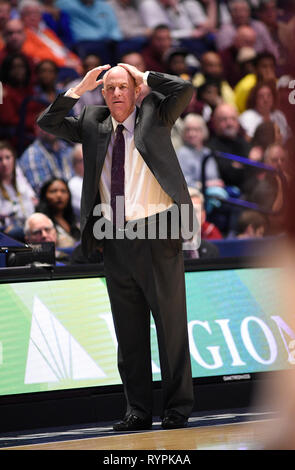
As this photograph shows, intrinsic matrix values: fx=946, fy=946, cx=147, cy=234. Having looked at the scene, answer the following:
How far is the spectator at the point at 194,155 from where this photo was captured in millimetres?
9727

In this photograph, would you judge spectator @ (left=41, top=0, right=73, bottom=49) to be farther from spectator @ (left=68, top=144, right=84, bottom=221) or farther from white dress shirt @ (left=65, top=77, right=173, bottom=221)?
white dress shirt @ (left=65, top=77, right=173, bottom=221)

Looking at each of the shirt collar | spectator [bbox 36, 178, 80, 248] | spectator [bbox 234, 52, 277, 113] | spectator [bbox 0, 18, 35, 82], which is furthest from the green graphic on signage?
spectator [bbox 234, 52, 277, 113]

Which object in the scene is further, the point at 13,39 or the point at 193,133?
the point at 13,39

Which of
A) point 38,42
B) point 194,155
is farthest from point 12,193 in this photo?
point 38,42

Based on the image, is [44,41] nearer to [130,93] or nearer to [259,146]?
[259,146]

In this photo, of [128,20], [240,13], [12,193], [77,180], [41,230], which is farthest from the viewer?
[240,13]

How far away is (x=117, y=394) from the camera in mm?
5469

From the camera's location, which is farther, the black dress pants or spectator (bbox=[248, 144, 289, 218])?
spectator (bbox=[248, 144, 289, 218])

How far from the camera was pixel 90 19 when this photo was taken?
11.6 meters

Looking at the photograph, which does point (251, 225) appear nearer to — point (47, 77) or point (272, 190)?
point (272, 190)

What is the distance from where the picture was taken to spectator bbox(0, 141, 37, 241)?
26.9 ft

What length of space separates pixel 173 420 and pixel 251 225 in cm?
409

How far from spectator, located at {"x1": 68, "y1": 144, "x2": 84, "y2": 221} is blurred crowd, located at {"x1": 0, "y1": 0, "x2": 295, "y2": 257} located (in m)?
0.02
